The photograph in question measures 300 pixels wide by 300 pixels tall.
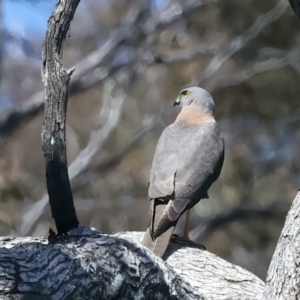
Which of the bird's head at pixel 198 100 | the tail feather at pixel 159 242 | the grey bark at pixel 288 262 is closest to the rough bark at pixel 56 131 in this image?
the grey bark at pixel 288 262

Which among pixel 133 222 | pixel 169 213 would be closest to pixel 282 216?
pixel 133 222

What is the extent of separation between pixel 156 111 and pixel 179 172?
3027 mm

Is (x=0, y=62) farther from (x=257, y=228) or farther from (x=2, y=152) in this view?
(x=257, y=228)

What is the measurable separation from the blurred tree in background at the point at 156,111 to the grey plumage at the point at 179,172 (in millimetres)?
2429

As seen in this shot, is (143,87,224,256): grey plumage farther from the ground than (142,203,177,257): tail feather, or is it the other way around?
(143,87,224,256): grey plumage

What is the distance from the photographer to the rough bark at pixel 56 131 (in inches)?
89.7

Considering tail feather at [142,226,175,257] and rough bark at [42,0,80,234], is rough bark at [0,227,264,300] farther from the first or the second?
tail feather at [142,226,175,257]

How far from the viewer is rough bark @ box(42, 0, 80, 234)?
2279 mm

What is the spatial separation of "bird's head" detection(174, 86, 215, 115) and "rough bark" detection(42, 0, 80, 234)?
6.11 feet

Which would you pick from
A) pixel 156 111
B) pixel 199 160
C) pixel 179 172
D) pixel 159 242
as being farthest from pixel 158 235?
pixel 156 111

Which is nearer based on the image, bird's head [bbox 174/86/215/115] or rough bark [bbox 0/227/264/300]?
rough bark [bbox 0/227/264/300]

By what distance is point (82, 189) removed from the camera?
20.4 ft

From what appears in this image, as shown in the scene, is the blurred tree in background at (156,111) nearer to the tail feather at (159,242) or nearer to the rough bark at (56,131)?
the tail feather at (159,242)

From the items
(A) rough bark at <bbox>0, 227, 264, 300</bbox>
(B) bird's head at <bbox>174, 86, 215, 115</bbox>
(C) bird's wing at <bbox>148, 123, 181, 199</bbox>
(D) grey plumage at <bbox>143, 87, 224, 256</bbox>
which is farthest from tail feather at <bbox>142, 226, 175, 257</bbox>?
(B) bird's head at <bbox>174, 86, 215, 115</bbox>
